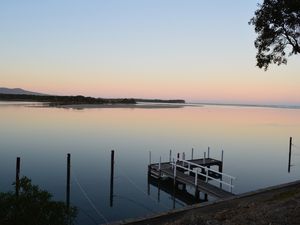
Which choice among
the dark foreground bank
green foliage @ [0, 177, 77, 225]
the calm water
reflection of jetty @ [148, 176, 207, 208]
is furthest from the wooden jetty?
green foliage @ [0, 177, 77, 225]

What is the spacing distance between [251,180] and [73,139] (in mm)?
24817

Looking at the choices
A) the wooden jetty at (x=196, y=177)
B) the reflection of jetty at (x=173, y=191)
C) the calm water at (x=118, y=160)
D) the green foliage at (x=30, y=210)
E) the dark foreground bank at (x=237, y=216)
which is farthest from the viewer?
the reflection of jetty at (x=173, y=191)

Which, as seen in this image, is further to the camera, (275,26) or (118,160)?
(118,160)

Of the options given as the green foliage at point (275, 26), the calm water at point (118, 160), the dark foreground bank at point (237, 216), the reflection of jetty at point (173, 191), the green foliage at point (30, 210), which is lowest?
the reflection of jetty at point (173, 191)

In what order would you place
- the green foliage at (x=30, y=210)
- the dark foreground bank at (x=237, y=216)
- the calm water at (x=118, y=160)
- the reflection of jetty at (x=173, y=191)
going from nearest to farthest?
1. the green foliage at (x=30, y=210)
2. the dark foreground bank at (x=237, y=216)
3. the calm water at (x=118, y=160)
4. the reflection of jetty at (x=173, y=191)

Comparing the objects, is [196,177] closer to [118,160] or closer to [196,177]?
[196,177]

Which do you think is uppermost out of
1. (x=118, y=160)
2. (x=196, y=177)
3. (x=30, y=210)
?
(x=30, y=210)

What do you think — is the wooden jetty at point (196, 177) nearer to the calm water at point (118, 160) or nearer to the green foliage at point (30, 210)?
the calm water at point (118, 160)

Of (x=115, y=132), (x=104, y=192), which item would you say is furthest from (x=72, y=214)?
(x=115, y=132)

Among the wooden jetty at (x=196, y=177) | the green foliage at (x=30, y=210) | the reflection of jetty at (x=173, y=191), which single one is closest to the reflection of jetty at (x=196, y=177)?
the wooden jetty at (x=196, y=177)

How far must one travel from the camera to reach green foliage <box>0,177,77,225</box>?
8920 mm

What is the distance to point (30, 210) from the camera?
908cm

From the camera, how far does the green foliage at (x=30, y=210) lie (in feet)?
29.3

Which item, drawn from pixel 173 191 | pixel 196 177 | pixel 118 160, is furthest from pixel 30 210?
pixel 118 160
